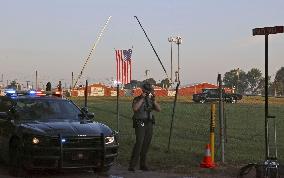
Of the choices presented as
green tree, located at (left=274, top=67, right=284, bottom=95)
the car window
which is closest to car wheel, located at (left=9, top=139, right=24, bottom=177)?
the car window

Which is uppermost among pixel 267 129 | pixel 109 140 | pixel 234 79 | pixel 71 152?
pixel 234 79

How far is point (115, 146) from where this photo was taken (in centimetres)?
977

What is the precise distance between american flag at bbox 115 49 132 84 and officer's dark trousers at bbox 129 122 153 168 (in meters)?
12.7

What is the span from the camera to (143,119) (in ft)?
33.7

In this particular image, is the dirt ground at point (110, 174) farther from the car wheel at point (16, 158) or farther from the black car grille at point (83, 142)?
the black car grille at point (83, 142)

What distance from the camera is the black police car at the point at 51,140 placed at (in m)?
9.09

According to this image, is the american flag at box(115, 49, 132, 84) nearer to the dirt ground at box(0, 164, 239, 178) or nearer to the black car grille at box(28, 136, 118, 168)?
the dirt ground at box(0, 164, 239, 178)

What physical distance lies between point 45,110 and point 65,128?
1.37 meters

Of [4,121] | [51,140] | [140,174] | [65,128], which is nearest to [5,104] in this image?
[4,121]

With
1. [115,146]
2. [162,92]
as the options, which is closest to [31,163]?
[115,146]

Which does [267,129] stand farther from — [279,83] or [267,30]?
[279,83]

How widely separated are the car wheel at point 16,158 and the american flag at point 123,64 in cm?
1325

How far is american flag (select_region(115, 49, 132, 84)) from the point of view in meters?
23.2

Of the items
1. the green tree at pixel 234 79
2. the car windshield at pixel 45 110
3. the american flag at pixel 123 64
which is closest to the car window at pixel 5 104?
the car windshield at pixel 45 110
